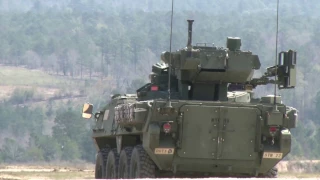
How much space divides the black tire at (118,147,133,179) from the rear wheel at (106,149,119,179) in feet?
1.95

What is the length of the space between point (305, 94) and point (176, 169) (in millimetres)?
103053

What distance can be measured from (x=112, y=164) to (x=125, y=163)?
2143 millimetres

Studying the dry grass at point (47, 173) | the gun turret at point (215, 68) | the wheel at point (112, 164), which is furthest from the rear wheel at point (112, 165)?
the dry grass at point (47, 173)

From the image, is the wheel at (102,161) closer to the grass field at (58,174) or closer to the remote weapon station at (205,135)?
the remote weapon station at (205,135)

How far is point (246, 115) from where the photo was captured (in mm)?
24312

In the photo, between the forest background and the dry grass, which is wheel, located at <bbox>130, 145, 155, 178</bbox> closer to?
the dry grass

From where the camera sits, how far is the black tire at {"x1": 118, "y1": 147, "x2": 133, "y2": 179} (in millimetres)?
26000

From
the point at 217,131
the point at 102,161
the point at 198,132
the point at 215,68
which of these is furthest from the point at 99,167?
the point at 217,131

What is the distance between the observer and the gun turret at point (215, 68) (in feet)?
85.9

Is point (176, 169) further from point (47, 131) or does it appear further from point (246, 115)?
point (47, 131)

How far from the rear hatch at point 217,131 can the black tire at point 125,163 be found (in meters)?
2.04

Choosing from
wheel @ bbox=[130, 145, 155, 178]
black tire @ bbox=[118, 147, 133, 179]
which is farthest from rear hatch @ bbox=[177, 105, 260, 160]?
black tire @ bbox=[118, 147, 133, 179]

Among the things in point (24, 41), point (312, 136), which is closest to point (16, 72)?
point (24, 41)

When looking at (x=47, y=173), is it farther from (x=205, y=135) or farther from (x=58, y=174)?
(x=205, y=135)
